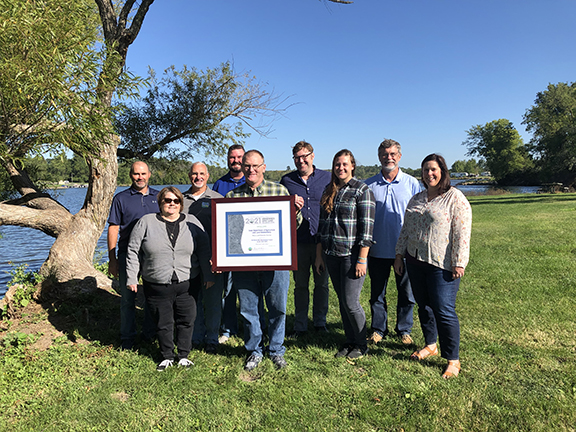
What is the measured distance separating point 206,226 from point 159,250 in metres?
0.71

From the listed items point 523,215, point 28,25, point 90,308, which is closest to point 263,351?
point 90,308

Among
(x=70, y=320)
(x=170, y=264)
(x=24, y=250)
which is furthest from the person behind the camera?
(x=24, y=250)

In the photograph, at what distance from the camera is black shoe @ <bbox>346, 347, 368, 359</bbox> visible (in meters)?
4.29

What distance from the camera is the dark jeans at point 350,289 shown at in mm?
4070

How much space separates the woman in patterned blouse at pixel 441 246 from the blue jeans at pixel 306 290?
1316mm

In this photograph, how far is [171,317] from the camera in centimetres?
422

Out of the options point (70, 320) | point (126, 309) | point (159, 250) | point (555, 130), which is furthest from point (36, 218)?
point (555, 130)

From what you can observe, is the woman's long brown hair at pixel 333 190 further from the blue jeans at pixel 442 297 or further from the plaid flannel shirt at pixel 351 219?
the blue jeans at pixel 442 297

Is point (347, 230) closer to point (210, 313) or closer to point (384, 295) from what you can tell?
point (384, 295)

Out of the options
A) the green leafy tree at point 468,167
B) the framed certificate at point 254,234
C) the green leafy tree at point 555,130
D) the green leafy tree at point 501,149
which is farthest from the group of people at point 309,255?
the green leafy tree at point 468,167

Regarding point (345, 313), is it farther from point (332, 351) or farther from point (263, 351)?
point (263, 351)

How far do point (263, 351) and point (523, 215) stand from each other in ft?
56.3

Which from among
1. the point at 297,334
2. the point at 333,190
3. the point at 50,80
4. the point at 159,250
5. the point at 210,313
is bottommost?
the point at 297,334

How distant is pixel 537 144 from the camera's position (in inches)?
1598
